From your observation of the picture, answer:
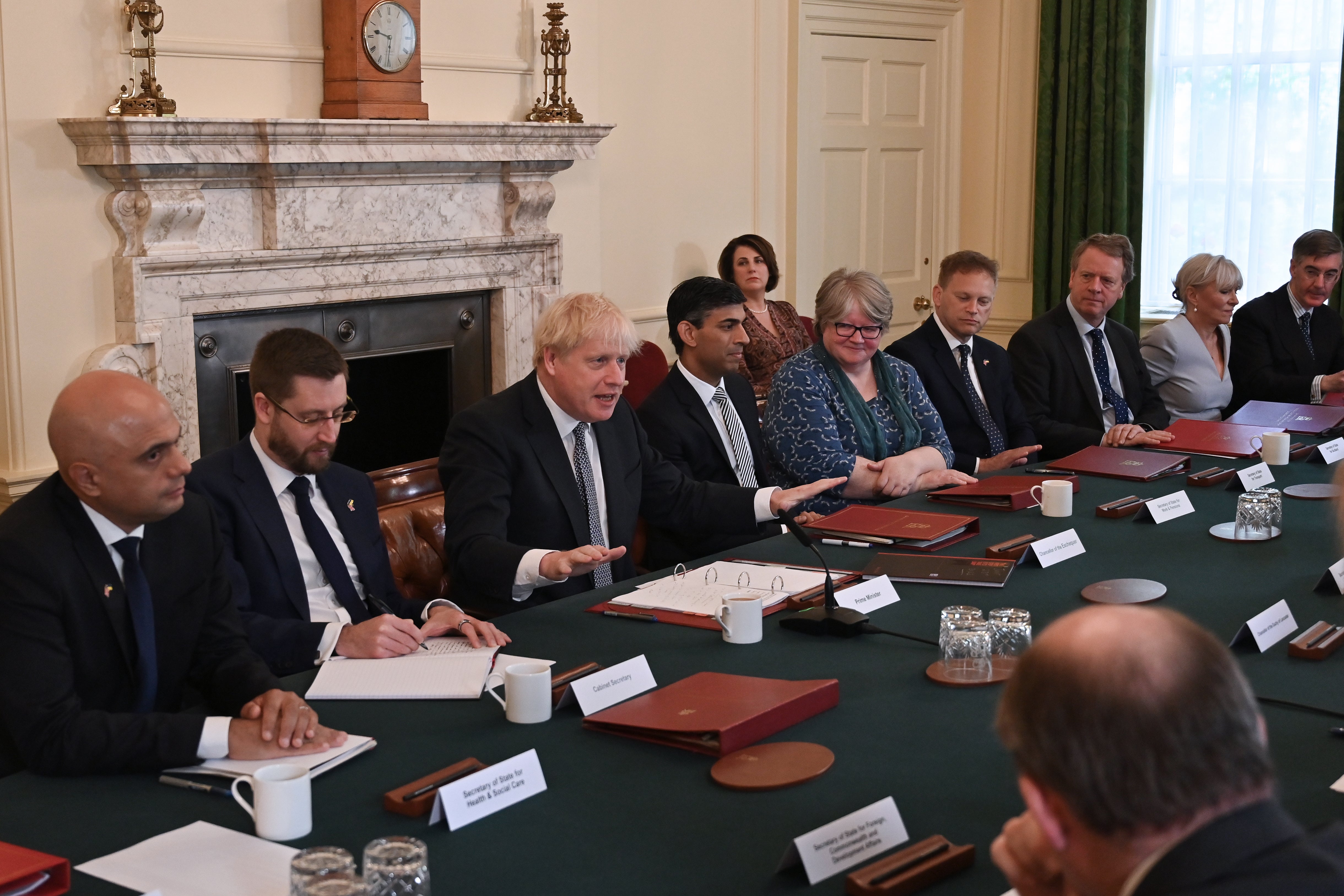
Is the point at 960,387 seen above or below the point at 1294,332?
below

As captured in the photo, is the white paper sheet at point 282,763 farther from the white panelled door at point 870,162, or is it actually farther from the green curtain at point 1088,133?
the green curtain at point 1088,133

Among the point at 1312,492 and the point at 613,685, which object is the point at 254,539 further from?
the point at 1312,492

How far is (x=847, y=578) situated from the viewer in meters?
2.66

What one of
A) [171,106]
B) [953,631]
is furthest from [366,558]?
[171,106]

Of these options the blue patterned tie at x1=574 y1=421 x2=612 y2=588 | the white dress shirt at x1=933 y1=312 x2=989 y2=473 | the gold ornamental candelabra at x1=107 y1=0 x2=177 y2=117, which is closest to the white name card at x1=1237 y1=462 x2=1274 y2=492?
the white dress shirt at x1=933 y1=312 x2=989 y2=473

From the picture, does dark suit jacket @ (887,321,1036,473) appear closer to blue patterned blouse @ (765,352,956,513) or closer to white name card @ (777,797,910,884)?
blue patterned blouse @ (765,352,956,513)

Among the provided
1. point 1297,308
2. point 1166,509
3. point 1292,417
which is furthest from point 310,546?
point 1297,308

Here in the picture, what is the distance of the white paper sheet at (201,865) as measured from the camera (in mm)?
1473

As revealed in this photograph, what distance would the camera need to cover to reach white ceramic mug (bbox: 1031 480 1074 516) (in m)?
3.29

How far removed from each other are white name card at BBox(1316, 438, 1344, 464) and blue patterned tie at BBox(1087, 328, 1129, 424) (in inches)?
35.9

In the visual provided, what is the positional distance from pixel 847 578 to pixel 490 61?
11.1ft

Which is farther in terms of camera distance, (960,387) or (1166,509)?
(960,387)

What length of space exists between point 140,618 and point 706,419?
6.57 feet

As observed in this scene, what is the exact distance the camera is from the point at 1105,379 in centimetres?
Result: 502
